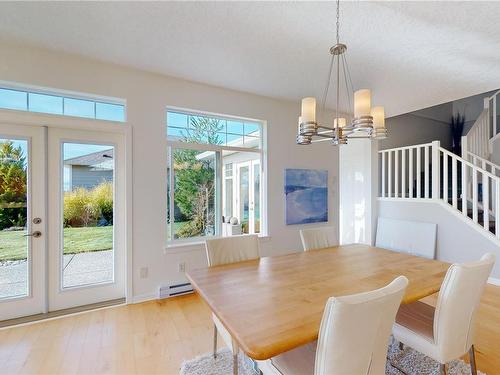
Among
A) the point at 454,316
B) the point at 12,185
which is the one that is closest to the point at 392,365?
the point at 454,316

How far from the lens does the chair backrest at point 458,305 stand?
4.41ft

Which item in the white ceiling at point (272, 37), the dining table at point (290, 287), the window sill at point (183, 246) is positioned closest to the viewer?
the dining table at point (290, 287)

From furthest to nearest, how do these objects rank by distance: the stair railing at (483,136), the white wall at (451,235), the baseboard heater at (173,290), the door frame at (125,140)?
1. the stair railing at (483,136)
2. the white wall at (451,235)
3. the baseboard heater at (173,290)
4. the door frame at (125,140)

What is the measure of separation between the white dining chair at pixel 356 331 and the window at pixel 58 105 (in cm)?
309

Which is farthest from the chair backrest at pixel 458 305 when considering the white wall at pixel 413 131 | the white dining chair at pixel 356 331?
the white wall at pixel 413 131

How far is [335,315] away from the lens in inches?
37.2

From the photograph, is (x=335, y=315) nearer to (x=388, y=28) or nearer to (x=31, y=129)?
(x=388, y=28)

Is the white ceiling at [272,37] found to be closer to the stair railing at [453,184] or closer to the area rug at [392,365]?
the stair railing at [453,184]

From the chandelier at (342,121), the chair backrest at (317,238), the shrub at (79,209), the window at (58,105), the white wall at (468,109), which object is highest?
the white wall at (468,109)

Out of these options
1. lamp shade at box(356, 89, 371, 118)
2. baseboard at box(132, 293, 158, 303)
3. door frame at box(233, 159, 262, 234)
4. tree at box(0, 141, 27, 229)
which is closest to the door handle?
tree at box(0, 141, 27, 229)

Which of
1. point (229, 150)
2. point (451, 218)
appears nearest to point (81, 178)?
point (229, 150)

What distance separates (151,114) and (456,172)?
15.4 feet

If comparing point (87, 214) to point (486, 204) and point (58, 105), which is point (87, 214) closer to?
point (58, 105)

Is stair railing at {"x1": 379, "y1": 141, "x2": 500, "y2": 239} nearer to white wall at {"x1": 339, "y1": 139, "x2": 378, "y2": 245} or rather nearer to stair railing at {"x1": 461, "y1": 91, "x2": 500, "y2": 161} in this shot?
white wall at {"x1": 339, "y1": 139, "x2": 378, "y2": 245}
